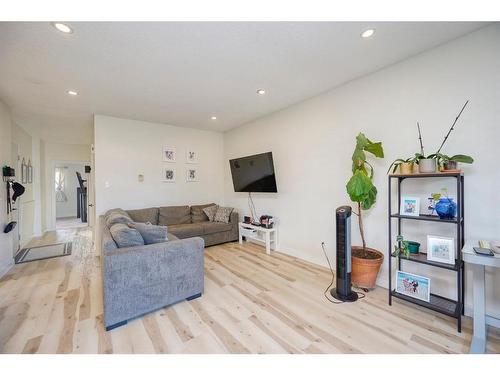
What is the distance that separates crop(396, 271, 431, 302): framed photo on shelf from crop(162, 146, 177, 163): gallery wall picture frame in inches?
164

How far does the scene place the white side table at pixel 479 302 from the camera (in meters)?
1.49

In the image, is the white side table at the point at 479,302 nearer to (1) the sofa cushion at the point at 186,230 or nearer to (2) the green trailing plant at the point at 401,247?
(2) the green trailing plant at the point at 401,247

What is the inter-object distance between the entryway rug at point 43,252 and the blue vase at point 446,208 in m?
5.41

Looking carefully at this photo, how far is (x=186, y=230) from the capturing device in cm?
379

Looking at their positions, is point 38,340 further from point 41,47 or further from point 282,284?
point 41,47

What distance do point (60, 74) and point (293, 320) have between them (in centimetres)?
349

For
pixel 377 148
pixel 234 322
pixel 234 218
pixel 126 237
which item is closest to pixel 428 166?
pixel 377 148

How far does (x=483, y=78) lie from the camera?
1820mm

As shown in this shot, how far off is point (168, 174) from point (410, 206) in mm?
4052

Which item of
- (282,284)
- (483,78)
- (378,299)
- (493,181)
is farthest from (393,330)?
(483,78)

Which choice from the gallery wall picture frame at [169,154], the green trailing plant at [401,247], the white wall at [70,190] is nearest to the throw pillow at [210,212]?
the gallery wall picture frame at [169,154]

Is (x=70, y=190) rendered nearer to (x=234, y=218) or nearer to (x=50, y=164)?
(x=50, y=164)

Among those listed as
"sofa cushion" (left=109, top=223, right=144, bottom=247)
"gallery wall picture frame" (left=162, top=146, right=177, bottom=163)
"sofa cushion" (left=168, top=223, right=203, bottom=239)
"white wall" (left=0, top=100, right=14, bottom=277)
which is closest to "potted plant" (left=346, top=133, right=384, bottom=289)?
"sofa cushion" (left=109, top=223, right=144, bottom=247)

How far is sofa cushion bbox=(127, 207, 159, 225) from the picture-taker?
3.82m
